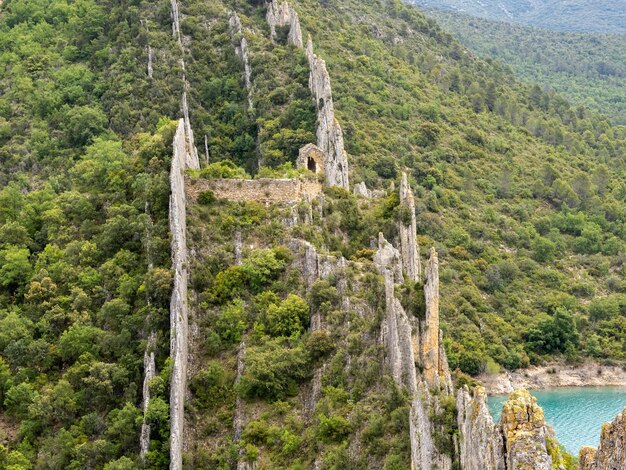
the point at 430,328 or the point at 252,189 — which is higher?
the point at 252,189

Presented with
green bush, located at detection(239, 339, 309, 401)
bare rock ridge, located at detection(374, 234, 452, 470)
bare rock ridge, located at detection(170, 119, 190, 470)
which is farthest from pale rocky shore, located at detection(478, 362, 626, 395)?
green bush, located at detection(239, 339, 309, 401)

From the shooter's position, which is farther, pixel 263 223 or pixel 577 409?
pixel 577 409

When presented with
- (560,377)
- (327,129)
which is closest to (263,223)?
(327,129)

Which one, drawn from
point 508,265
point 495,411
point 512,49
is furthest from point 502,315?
point 512,49

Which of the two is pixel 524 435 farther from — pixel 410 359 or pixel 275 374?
pixel 275 374

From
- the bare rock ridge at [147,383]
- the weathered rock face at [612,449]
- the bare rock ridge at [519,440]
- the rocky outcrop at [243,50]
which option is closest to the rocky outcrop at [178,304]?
the bare rock ridge at [147,383]

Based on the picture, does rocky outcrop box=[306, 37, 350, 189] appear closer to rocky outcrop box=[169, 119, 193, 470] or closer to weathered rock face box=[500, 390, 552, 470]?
rocky outcrop box=[169, 119, 193, 470]
